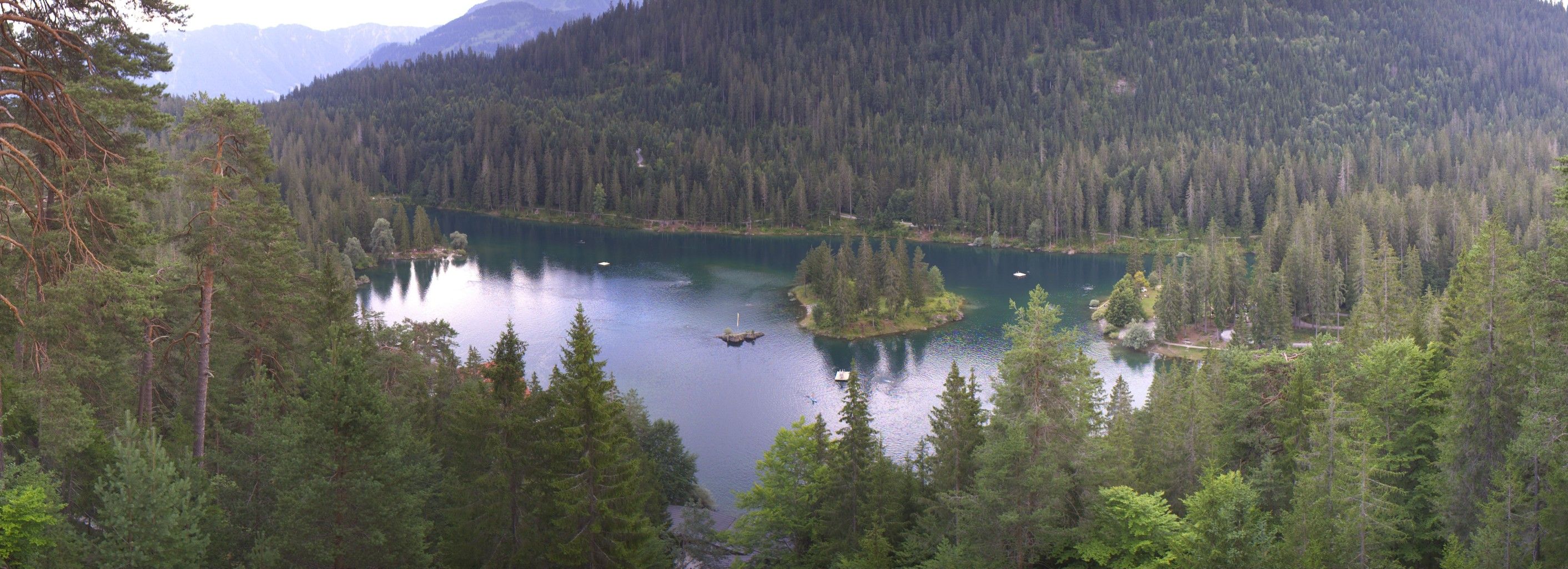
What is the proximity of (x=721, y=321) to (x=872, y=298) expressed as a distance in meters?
14.5

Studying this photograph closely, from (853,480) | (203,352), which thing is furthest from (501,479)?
(853,480)

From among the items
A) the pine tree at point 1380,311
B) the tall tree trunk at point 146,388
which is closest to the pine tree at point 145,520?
the tall tree trunk at point 146,388

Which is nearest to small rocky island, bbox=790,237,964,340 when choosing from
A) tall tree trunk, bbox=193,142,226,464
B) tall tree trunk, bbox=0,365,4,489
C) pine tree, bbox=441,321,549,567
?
pine tree, bbox=441,321,549,567

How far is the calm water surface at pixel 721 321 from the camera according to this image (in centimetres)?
6825

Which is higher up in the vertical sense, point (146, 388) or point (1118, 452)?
point (146, 388)

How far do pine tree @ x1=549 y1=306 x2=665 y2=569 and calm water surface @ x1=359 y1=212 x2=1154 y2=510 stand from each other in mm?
26642

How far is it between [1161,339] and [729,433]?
41.7 m

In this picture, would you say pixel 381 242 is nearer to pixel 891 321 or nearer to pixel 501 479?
pixel 891 321

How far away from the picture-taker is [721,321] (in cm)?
9512

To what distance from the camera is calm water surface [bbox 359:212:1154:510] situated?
224ft

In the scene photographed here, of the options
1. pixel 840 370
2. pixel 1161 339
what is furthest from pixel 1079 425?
pixel 1161 339

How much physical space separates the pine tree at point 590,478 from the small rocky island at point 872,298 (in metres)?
62.1

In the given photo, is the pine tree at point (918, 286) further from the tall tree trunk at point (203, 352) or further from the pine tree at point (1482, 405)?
the tall tree trunk at point (203, 352)

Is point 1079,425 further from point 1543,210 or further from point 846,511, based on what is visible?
point 1543,210
